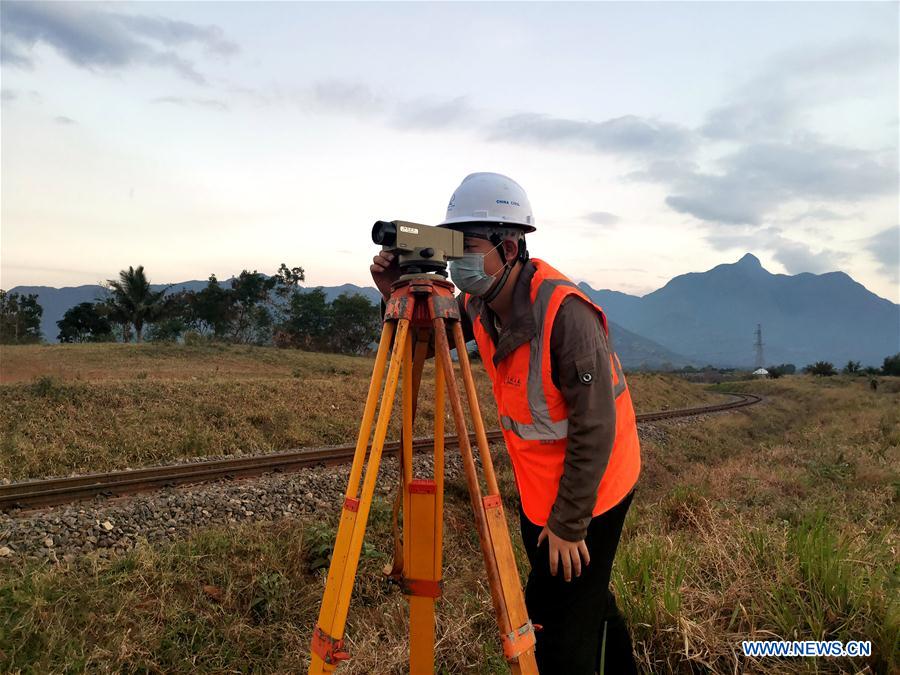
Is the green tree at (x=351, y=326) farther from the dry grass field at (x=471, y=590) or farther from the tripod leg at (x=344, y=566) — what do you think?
the tripod leg at (x=344, y=566)

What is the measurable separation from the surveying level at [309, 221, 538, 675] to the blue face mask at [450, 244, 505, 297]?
0.19m

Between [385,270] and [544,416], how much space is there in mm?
853

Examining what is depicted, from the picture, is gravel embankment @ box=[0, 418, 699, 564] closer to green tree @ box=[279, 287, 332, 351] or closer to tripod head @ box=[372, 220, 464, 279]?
tripod head @ box=[372, 220, 464, 279]

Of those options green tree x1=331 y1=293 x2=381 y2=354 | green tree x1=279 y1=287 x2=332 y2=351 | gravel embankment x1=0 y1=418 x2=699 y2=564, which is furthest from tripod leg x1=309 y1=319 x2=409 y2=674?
green tree x1=331 y1=293 x2=381 y2=354

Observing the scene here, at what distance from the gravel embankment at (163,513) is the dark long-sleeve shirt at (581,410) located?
356 cm

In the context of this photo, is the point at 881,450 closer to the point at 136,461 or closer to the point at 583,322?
the point at 583,322

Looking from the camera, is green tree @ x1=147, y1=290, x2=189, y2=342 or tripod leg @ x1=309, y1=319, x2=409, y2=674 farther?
green tree @ x1=147, y1=290, x2=189, y2=342

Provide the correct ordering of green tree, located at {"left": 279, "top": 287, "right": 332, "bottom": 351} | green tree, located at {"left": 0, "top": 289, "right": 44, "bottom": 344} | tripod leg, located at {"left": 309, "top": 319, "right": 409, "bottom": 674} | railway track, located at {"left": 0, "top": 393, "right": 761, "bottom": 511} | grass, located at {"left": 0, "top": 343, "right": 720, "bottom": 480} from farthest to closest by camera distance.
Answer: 1. green tree, located at {"left": 279, "top": 287, "right": 332, "bottom": 351}
2. green tree, located at {"left": 0, "top": 289, "right": 44, "bottom": 344}
3. grass, located at {"left": 0, "top": 343, "right": 720, "bottom": 480}
4. railway track, located at {"left": 0, "top": 393, "right": 761, "bottom": 511}
5. tripod leg, located at {"left": 309, "top": 319, "right": 409, "bottom": 674}

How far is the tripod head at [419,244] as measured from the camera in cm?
181

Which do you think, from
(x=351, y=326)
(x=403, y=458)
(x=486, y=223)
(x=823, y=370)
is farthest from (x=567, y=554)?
(x=823, y=370)

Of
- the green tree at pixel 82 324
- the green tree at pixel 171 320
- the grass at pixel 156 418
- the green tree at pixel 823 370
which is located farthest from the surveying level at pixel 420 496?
the green tree at pixel 823 370

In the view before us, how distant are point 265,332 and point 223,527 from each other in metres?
35.3

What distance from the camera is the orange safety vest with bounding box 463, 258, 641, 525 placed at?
6.55 ft

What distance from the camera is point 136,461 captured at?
25.4ft
